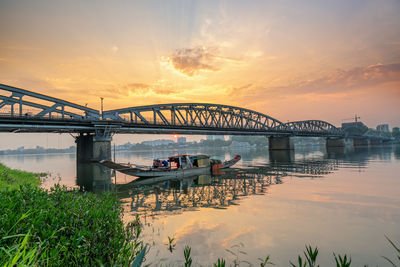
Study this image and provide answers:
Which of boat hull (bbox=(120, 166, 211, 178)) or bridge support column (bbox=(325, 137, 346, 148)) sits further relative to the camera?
bridge support column (bbox=(325, 137, 346, 148))

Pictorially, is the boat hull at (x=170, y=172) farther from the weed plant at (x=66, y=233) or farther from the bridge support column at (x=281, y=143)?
the bridge support column at (x=281, y=143)

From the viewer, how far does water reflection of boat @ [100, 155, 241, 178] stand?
2809cm

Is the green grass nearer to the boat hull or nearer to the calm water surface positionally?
the calm water surface

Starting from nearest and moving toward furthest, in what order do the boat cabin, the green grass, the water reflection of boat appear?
the green grass < the water reflection of boat < the boat cabin

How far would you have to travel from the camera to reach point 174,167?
31.0m

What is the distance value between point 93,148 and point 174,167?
27.6 metres

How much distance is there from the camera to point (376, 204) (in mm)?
15406

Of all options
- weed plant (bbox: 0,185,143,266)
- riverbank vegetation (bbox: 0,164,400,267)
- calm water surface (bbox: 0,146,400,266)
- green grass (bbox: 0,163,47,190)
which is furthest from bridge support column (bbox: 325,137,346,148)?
weed plant (bbox: 0,185,143,266)

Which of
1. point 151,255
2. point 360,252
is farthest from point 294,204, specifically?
point 151,255

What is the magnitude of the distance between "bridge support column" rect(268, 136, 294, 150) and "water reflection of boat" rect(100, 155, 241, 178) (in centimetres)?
7618

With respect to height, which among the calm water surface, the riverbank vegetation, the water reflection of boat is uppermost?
the riverbank vegetation

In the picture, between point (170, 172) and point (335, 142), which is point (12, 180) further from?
point (335, 142)

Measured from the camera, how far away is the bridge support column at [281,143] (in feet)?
343

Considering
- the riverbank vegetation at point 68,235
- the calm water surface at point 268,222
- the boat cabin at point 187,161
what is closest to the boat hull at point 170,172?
the boat cabin at point 187,161
